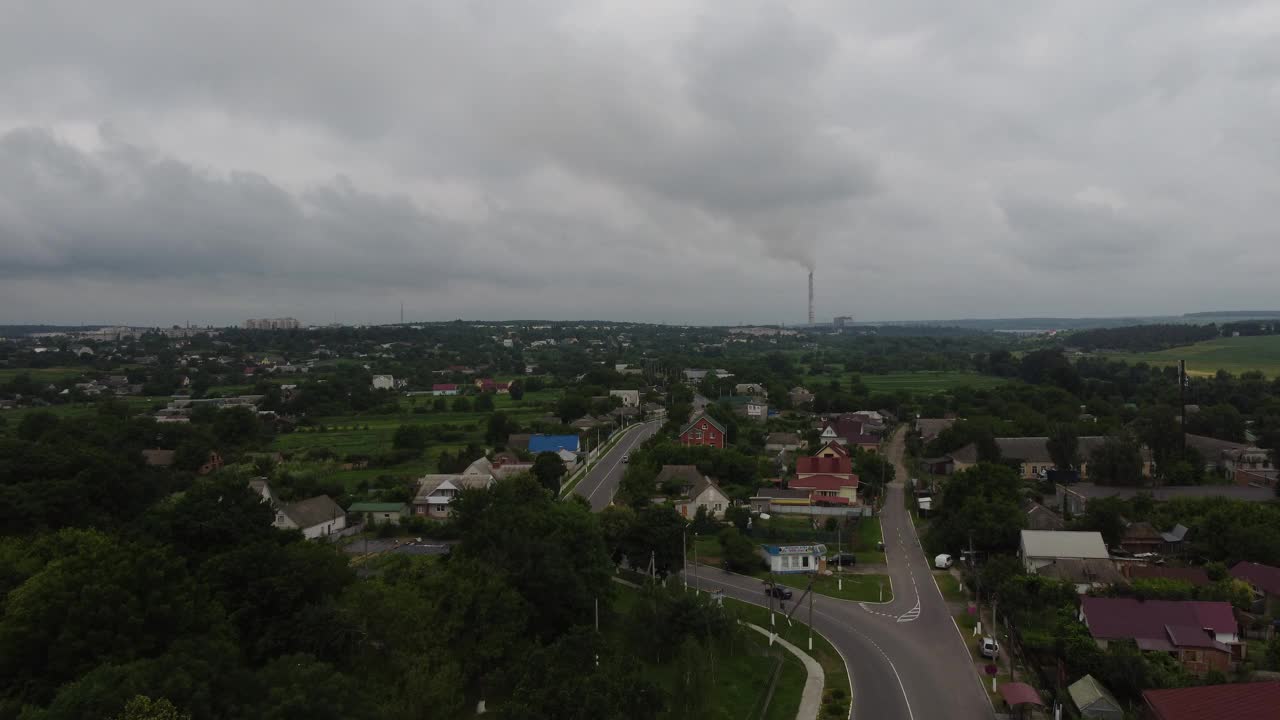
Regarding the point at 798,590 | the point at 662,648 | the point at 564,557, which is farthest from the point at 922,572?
the point at 564,557

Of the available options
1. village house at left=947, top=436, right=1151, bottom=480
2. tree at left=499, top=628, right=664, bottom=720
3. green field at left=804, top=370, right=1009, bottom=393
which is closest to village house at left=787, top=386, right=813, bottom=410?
green field at left=804, top=370, right=1009, bottom=393

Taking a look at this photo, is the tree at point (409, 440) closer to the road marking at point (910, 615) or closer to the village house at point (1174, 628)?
the road marking at point (910, 615)

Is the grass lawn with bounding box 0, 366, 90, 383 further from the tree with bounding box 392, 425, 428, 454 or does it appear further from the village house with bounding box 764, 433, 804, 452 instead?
the village house with bounding box 764, 433, 804, 452

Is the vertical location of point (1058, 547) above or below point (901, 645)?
above

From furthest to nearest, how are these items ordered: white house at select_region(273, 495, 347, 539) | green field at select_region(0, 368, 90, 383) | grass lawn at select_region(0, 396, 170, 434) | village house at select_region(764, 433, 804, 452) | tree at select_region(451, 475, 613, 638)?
green field at select_region(0, 368, 90, 383)
grass lawn at select_region(0, 396, 170, 434)
village house at select_region(764, 433, 804, 452)
white house at select_region(273, 495, 347, 539)
tree at select_region(451, 475, 613, 638)

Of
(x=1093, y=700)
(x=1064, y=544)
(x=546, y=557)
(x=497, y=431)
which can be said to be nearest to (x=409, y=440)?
(x=497, y=431)

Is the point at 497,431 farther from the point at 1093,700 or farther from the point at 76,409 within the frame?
the point at 76,409

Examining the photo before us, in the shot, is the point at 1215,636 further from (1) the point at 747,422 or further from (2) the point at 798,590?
(1) the point at 747,422
